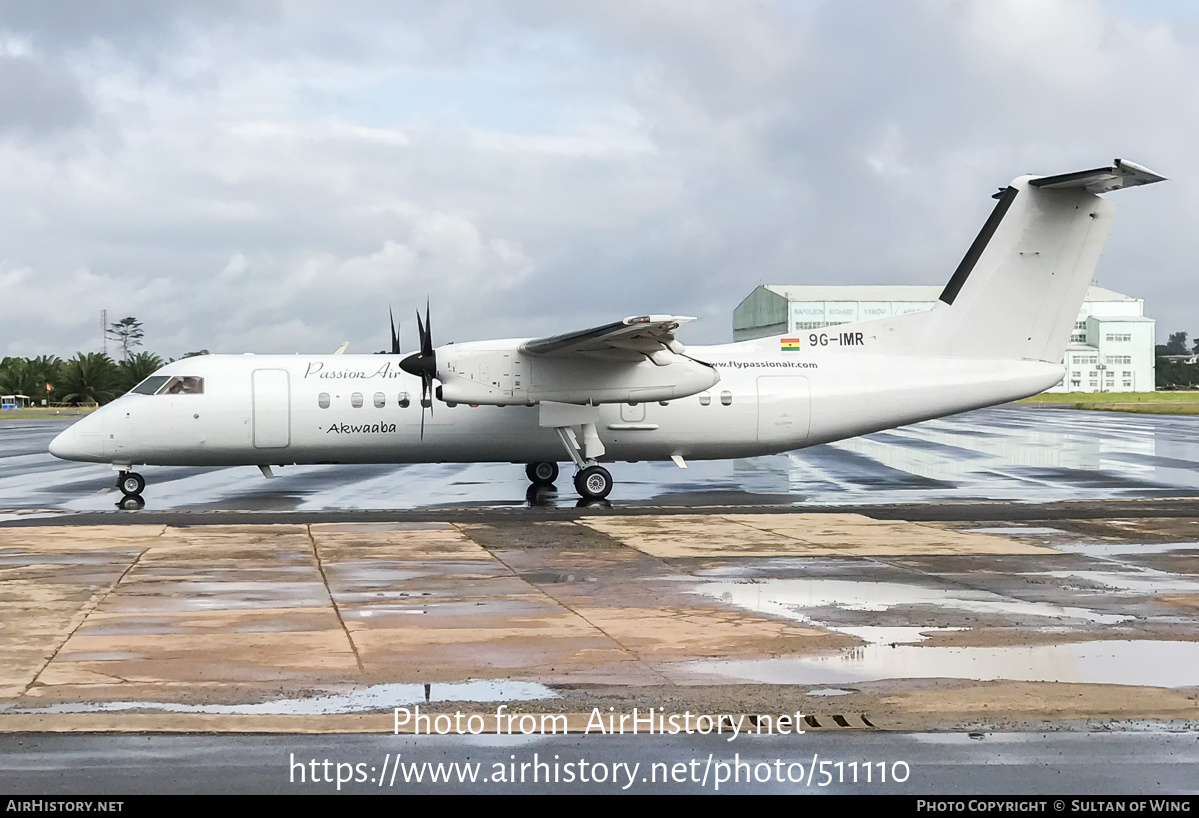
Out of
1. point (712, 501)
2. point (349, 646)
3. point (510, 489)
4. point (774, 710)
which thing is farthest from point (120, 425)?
point (774, 710)

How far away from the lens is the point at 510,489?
25.7 metres

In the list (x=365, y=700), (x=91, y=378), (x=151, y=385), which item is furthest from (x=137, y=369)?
(x=365, y=700)

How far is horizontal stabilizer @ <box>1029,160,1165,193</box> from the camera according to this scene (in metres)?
21.3

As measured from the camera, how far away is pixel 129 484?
23.0 metres

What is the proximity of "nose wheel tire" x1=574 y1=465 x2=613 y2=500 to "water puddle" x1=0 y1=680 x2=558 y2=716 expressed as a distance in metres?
14.4

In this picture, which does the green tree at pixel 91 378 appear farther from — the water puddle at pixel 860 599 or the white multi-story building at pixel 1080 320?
the water puddle at pixel 860 599

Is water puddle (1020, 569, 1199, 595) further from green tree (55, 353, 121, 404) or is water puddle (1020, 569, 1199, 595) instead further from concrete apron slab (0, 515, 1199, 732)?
green tree (55, 353, 121, 404)

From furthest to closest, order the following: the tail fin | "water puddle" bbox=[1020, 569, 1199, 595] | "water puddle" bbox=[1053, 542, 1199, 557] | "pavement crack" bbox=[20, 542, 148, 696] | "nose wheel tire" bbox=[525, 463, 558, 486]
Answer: "nose wheel tire" bbox=[525, 463, 558, 486] → the tail fin → "water puddle" bbox=[1053, 542, 1199, 557] → "water puddle" bbox=[1020, 569, 1199, 595] → "pavement crack" bbox=[20, 542, 148, 696]

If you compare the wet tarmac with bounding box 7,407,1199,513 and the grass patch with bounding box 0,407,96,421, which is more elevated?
the grass patch with bounding box 0,407,96,421

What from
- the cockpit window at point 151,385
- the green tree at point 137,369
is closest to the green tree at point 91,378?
the green tree at point 137,369

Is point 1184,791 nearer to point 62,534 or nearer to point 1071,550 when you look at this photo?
point 1071,550

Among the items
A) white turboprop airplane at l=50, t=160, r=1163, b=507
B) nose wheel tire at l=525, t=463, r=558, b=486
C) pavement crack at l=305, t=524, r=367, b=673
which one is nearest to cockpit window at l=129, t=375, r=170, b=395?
white turboprop airplane at l=50, t=160, r=1163, b=507

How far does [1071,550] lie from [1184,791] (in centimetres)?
984

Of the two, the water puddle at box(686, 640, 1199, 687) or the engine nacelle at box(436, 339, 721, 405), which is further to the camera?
the engine nacelle at box(436, 339, 721, 405)
